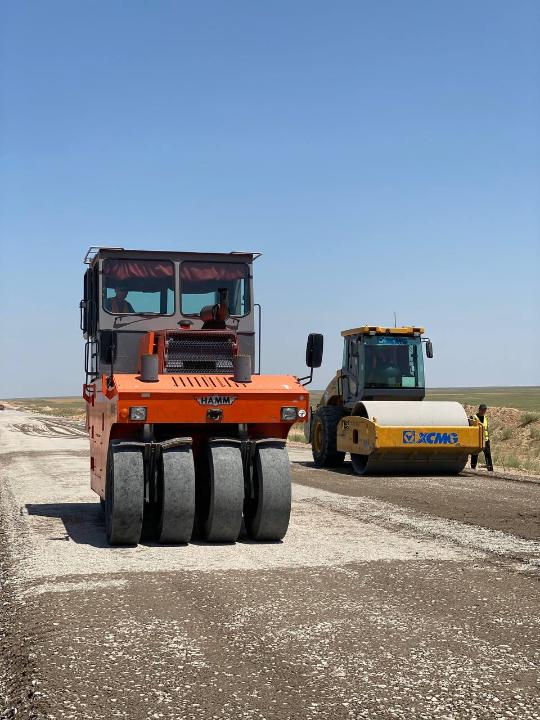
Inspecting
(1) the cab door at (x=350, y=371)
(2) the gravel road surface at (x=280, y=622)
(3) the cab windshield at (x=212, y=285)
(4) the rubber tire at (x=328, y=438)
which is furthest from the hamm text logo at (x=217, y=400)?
(4) the rubber tire at (x=328, y=438)

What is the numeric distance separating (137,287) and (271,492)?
3187 mm

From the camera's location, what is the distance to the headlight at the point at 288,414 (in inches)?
378

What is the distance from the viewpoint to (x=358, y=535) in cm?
1028

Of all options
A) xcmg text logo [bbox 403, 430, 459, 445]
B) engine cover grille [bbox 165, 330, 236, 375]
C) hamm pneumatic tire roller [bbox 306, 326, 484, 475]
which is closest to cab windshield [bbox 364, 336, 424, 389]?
hamm pneumatic tire roller [bbox 306, 326, 484, 475]

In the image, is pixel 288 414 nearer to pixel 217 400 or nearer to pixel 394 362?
pixel 217 400

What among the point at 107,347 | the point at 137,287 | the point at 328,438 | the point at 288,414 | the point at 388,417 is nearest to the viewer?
the point at 288,414

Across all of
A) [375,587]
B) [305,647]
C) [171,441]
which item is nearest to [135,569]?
[171,441]

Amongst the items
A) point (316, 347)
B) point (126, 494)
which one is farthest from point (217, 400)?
point (316, 347)

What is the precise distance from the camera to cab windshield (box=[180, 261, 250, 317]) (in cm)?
1104

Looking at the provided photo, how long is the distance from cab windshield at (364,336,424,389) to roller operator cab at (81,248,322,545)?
9.49 meters

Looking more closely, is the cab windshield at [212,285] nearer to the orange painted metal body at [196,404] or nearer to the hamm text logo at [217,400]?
the orange painted metal body at [196,404]

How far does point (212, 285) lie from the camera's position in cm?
1114

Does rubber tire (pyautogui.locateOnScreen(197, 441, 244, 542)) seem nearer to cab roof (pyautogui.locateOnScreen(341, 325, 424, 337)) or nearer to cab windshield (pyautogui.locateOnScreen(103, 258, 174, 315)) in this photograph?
cab windshield (pyautogui.locateOnScreen(103, 258, 174, 315))

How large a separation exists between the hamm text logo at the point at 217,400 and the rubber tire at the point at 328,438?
11.7 metres
